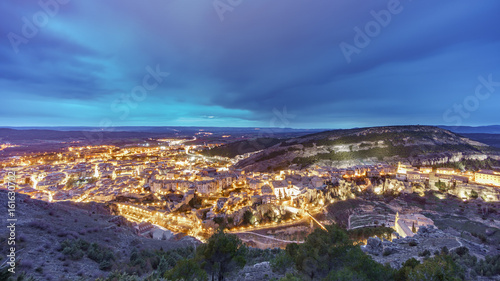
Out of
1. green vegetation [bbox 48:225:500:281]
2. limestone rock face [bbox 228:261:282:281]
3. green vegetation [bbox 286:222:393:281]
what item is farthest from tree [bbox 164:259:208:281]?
green vegetation [bbox 286:222:393:281]

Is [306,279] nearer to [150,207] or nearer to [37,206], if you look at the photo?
[37,206]

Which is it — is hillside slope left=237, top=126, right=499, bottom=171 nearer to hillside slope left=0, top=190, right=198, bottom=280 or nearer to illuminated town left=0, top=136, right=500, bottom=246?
illuminated town left=0, top=136, right=500, bottom=246

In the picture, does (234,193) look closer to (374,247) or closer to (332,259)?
(374,247)

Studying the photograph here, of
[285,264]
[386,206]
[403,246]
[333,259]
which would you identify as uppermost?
[333,259]

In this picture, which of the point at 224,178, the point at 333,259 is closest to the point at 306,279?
the point at 333,259

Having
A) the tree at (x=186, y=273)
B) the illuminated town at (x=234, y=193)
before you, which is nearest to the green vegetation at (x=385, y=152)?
the illuminated town at (x=234, y=193)

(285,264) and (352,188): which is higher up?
(285,264)
